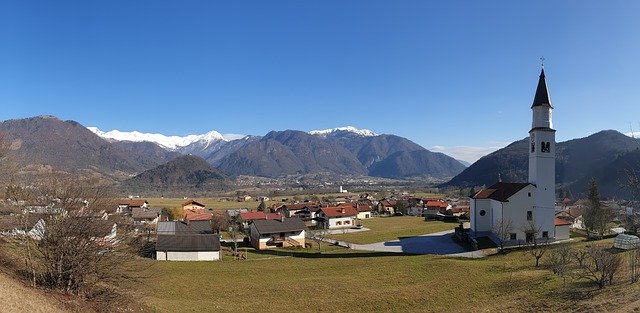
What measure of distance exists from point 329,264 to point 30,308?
85.2ft

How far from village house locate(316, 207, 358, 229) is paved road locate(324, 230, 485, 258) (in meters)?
21.1

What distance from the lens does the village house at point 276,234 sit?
5378 centimetres

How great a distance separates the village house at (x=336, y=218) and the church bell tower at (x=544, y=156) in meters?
38.5

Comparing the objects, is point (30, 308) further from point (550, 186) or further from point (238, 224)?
point (238, 224)

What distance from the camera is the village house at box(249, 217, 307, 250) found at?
176 feet

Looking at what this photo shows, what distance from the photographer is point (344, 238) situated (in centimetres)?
6016

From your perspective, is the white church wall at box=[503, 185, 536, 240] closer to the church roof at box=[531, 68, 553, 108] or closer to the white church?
the white church

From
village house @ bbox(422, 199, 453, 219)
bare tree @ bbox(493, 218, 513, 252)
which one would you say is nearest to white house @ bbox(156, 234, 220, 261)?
bare tree @ bbox(493, 218, 513, 252)

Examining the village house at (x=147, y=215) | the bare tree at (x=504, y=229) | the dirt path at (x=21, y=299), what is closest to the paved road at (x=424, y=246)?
the bare tree at (x=504, y=229)

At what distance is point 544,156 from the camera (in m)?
46.3

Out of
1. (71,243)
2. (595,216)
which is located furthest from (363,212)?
(71,243)

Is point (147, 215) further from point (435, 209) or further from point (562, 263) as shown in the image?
point (562, 263)

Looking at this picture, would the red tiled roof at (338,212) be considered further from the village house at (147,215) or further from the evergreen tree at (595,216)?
the evergreen tree at (595,216)

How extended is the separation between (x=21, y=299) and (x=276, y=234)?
38.3 meters
